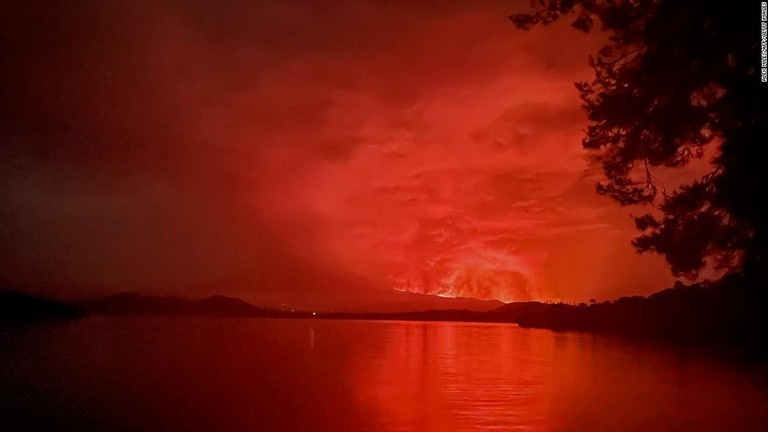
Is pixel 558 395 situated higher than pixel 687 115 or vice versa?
pixel 687 115

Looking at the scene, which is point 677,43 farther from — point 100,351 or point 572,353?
point 100,351

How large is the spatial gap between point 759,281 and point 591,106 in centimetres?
538

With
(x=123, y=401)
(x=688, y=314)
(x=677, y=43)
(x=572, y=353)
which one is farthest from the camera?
(x=688, y=314)

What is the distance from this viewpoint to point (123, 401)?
10727 mm

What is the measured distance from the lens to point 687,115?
43.8ft

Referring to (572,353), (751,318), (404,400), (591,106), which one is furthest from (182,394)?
(572,353)

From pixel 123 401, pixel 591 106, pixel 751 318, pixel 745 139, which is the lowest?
pixel 123 401

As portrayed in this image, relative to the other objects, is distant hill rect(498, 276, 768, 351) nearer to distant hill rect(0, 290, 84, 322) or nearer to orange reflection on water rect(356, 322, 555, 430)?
orange reflection on water rect(356, 322, 555, 430)

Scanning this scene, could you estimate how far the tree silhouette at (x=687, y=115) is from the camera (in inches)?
495

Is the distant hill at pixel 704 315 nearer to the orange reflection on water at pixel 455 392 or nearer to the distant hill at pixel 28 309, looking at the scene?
the orange reflection on water at pixel 455 392

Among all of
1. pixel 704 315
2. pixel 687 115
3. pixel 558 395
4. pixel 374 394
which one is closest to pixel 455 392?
pixel 374 394

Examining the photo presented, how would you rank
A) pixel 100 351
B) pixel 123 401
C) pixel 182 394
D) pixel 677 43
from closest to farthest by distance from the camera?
pixel 123 401 → pixel 182 394 → pixel 677 43 → pixel 100 351

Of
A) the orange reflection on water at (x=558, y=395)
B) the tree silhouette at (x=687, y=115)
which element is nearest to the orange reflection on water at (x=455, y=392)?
the orange reflection on water at (x=558, y=395)

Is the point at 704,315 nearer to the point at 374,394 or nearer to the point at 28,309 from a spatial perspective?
the point at 374,394
